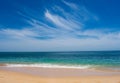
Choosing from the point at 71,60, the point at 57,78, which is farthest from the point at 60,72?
the point at 71,60

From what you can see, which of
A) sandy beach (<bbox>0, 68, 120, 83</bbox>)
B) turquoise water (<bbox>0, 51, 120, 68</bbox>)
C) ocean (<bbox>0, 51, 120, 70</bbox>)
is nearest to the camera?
sandy beach (<bbox>0, 68, 120, 83</bbox>)

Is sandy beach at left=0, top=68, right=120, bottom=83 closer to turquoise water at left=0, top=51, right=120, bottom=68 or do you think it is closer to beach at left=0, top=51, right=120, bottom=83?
beach at left=0, top=51, right=120, bottom=83

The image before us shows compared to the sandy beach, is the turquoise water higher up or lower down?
higher up

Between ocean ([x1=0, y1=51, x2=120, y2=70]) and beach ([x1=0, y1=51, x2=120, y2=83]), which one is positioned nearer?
beach ([x1=0, y1=51, x2=120, y2=83])

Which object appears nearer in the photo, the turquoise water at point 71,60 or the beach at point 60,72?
the beach at point 60,72

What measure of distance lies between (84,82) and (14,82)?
3154 millimetres

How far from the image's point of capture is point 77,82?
26.0ft

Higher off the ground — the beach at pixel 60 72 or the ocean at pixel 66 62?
the ocean at pixel 66 62

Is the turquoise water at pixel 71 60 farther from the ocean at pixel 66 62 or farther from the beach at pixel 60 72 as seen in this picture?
the beach at pixel 60 72

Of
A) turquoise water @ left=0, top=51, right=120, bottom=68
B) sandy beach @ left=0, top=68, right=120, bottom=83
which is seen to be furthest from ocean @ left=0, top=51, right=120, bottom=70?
sandy beach @ left=0, top=68, right=120, bottom=83

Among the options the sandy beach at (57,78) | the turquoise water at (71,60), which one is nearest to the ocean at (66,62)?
the turquoise water at (71,60)

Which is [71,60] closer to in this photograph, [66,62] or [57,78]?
[66,62]

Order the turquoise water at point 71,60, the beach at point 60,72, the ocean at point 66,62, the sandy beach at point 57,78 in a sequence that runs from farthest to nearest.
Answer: the turquoise water at point 71,60, the ocean at point 66,62, the beach at point 60,72, the sandy beach at point 57,78

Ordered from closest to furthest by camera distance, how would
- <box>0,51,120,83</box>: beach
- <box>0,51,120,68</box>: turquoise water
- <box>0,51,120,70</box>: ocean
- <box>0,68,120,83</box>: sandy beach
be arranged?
1. <box>0,68,120,83</box>: sandy beach
2. <box>0,51,120,83</box>: beach
3. <box>0,51,120,70</box>: ocean
4. <box>0,51,120,68</box>: turquoise water
